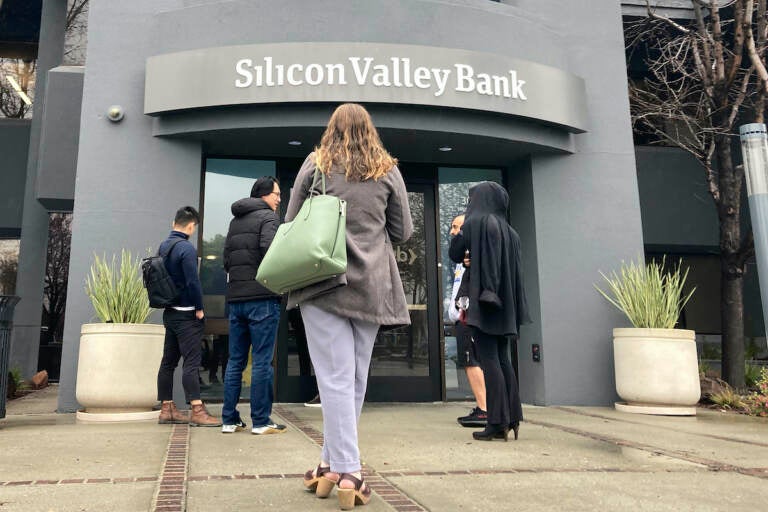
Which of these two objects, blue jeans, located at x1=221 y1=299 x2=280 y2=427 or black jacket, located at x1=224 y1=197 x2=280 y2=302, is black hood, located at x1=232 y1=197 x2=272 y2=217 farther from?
blue jeans, located at x1=221 y1=299 x2=280 y2=427

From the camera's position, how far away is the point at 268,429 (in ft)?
14.5

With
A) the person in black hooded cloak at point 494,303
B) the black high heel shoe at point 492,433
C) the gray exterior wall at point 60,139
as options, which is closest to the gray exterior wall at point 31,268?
the gray exterior wall at point 60,139

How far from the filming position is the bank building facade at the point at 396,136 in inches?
254

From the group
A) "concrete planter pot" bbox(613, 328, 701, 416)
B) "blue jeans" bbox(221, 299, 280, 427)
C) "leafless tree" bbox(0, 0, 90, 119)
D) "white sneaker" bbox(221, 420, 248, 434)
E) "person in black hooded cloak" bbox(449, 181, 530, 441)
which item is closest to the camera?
"person in black hooded cloak" bbox(449, 181, 530, 441)

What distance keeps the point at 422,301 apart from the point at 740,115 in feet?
23.5

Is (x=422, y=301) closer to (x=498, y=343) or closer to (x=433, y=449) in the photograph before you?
(x=498, y=343)

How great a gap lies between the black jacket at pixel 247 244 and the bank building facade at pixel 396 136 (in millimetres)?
2099

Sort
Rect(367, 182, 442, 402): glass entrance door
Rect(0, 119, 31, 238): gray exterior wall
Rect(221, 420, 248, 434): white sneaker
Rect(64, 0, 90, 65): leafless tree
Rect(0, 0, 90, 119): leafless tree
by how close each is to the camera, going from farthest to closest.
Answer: Rect(0, 119, 31, 238): gray exterior wall < Rect(0, 0, 90, 119): leafless tree < Rect(64, 0, 90, 65): leafless tree < Rect(367, 182, 442, 402): glass entrance door < Rect(221, 420, 248, 434): white sneaker

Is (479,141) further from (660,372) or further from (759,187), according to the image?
(660,372)

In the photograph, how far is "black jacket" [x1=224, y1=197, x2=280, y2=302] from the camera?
174 inches

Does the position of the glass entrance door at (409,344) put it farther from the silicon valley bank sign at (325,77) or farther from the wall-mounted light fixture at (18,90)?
the wall-mounted light fixture at (18,90)

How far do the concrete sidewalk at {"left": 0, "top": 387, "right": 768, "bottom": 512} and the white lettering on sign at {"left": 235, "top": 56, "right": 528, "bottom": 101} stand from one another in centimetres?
347

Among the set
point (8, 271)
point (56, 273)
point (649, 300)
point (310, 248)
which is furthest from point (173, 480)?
point (56, 273)

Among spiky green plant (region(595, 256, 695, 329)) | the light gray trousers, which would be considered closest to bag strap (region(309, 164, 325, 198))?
the light gray trousers
